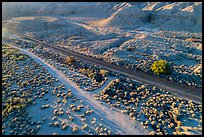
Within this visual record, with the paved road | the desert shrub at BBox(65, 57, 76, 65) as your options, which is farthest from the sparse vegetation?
the paved road

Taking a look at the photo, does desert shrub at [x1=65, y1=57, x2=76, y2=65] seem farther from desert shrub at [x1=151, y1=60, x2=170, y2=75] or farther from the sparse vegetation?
desert shrub at [x1=151, y1=60, x2=170, y2=75]

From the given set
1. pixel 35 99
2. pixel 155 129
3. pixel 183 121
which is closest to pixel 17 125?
pixel 35 99

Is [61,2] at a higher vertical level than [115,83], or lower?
higher

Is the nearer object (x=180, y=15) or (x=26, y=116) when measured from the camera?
(x=26, y=116)

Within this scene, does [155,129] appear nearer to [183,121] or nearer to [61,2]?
[183,121]

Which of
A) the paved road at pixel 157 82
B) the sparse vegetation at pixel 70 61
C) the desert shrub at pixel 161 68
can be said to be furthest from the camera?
the sparse vegetation at pixel 70 61

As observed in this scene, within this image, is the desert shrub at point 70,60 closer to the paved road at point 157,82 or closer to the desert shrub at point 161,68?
the paved road at point 157,82

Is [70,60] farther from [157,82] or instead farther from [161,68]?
[157,82]

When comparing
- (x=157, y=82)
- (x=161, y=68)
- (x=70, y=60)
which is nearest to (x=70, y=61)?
(x=70, y=60)

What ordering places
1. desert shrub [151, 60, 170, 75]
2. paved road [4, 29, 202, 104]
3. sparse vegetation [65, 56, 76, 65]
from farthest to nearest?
1. sparse vegetation [65, 56, 76, 65]
2. desert shrub [151, 60, 170, 75]
3. paved road [4, 29, 202, 104]

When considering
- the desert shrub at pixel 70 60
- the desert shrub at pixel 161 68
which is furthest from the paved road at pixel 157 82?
the desert shrub at pixel 70 60

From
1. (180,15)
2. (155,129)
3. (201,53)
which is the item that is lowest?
(155,129)
